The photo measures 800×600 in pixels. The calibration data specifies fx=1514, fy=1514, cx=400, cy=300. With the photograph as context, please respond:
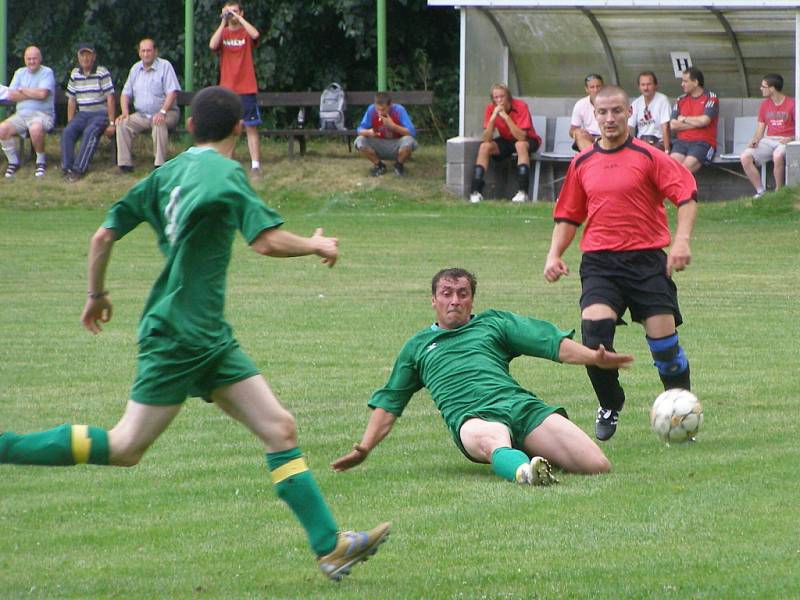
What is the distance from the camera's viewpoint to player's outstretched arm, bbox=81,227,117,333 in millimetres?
5625

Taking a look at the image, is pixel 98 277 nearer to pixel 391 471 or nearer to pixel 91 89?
pixel 391 471

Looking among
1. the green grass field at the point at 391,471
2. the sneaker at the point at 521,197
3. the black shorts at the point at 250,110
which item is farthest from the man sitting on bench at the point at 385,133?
the green grass field at the point at 391,471

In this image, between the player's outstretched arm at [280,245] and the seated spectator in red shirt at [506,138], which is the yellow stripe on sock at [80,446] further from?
the seated spectator in red shirt at [506,138]

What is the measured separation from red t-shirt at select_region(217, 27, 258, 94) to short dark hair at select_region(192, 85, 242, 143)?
1789cm

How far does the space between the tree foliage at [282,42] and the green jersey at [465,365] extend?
68.2ft

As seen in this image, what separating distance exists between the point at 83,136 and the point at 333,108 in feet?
13.1

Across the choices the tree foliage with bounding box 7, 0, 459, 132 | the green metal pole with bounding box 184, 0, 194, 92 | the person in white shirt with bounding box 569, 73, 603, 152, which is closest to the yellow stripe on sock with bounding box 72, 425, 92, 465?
the person in white shirt with bounding box 569, 73, 603, 152

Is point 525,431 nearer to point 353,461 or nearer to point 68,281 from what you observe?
point 353,461

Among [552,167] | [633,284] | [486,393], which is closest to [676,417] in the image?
[633,284]

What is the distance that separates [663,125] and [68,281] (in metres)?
9.62

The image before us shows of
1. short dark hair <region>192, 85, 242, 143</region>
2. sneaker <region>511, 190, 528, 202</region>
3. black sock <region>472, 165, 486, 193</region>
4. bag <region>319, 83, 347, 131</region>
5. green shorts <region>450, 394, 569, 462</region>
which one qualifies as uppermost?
short dark hair <region>192, 85, 242, 143</region>

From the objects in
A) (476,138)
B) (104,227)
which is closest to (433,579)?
(104,227)

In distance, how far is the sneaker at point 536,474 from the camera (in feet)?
22.5

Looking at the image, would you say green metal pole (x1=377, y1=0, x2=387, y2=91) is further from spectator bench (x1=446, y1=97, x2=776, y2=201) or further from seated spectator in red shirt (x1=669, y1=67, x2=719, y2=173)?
seated spectator in red shirt (x1=669, y1=67, x2=719, y2=173)
